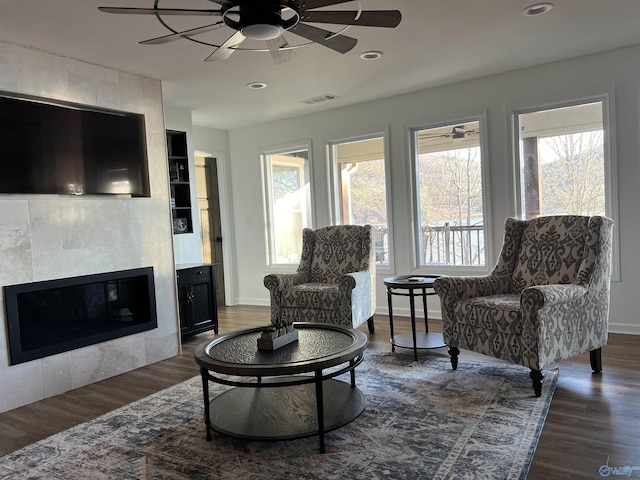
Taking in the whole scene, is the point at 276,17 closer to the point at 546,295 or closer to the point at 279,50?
the point at 279,50

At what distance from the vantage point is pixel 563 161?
447 centimetres

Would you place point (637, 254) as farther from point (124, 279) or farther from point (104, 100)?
point (104, 100)

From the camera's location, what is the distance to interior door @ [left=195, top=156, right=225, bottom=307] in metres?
6.54

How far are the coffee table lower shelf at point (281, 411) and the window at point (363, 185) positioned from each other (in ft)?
9.23

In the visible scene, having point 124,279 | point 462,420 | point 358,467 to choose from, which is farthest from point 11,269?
point 462,420

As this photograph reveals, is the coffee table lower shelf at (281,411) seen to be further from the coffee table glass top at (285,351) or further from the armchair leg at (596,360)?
the armchair leg at (596,360)

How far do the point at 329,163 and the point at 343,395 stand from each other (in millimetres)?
3534

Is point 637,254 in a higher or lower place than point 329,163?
lower

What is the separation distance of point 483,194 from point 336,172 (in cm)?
181

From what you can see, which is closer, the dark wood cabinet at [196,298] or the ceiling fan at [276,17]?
the ceiling fan at [276,17]

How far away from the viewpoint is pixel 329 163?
19.2 feet

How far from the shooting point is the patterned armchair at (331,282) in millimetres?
4070

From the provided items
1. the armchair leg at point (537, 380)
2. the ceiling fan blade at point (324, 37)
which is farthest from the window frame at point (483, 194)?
the ceiling fan blade at point (324, 37)

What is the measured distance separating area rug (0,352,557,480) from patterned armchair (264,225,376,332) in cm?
104
